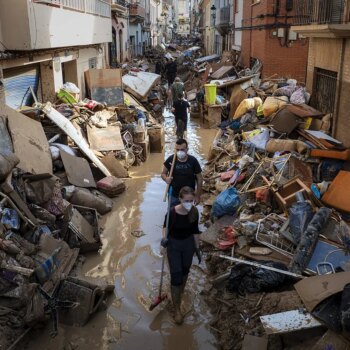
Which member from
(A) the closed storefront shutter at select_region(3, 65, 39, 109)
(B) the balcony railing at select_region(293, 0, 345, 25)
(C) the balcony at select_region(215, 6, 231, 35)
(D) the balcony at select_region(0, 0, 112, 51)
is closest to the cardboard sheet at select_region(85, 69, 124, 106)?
(D) the balcony at select_region(0, 0, 112, 51)

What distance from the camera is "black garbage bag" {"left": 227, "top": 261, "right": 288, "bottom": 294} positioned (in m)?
5.43

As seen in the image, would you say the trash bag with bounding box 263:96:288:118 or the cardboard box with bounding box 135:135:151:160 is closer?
the trash bag with bounding box 263:96:288:118

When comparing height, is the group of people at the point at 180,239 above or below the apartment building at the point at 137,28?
below

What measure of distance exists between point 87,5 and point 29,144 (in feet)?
30.1

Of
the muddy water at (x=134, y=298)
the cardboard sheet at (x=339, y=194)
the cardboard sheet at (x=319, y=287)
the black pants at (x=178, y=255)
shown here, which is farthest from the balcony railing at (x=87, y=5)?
the cardboard sheet at (x=319, y=287)

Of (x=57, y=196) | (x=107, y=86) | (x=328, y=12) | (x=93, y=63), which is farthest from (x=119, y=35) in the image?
(x=57, y=196)

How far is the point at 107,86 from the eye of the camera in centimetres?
1519

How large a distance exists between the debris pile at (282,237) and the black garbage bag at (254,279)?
1 centimetres

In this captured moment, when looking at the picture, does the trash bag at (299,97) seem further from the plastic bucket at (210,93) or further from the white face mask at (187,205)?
the white face mask at (187,205)

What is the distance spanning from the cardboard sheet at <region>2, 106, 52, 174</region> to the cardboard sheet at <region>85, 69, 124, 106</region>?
6.12 meters

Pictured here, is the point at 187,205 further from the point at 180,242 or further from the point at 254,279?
the point at 254,279

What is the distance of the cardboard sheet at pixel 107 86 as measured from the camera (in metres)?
15.0

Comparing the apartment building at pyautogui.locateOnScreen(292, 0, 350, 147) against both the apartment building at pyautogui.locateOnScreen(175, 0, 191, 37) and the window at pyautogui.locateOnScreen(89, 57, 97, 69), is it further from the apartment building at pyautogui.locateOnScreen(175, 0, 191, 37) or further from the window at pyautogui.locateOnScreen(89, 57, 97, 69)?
the apartment building at pyautogui.locateOnScreen(175, 0, 191, 37)

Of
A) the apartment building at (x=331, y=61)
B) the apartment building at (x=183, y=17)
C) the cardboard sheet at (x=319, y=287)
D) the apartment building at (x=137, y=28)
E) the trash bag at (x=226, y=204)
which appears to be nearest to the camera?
the cardboard sheet at (x=319, y=287)
